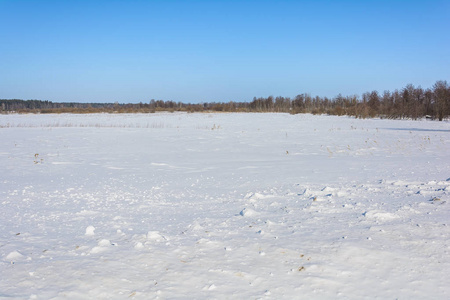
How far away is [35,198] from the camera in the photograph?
5297 millimetres

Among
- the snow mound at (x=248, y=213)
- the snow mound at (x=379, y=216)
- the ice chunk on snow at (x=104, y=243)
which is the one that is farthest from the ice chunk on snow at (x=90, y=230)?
the snow mound at (x=379, y=216)

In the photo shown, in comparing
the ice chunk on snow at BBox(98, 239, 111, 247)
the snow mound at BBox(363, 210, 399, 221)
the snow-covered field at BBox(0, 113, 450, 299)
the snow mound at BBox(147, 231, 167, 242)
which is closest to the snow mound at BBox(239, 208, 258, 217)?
the snow-covered field at BBox(0, 113, 450, 299)

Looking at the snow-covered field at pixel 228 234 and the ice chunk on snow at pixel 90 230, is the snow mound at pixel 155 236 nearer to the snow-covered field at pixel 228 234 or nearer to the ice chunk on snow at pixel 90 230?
the snow-covered field at pixel 228 234

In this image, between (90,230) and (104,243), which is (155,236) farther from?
(90,230)

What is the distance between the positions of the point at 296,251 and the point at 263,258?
338 mm

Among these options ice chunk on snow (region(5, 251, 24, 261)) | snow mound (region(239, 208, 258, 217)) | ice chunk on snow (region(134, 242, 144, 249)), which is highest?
snow mound (region(239, 208, 258, 217))

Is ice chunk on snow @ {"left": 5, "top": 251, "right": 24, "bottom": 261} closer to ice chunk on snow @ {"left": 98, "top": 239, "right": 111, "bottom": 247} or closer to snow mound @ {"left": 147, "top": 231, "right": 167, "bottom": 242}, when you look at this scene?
ice chunk on snow @ {"left": 98, "top": 239, "right": 111, "bottom": 247}

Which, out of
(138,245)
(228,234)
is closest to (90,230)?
(138,245)

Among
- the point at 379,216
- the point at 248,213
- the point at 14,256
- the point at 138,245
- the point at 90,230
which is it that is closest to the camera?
the point at 14,256

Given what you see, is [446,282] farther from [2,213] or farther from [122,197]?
[2,213]

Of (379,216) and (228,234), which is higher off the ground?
(379,216)

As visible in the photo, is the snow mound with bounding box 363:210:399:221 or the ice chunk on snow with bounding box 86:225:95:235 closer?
the ice chunk on snow with bounding box 86:225:95:235

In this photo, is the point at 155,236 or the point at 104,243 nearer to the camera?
the point at 104,243

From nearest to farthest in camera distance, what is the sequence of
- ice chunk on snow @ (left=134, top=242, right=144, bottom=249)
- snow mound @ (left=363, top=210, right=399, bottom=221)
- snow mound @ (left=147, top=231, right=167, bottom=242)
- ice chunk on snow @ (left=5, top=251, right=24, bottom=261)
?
ice chunk on snow @ (left=5, top=251, right=24, bottom=261) → ice chunk on snow @ (left=134, top=242, right=144, bottom=249) → snow mound @ (left=147, top=231, right=167, bottom=242) → snow mound @ (left=363, top=210, right=399, bottom=221)
